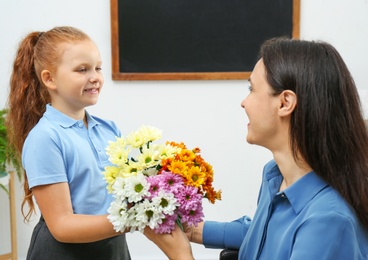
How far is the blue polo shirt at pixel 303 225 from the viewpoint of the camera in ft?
4.09

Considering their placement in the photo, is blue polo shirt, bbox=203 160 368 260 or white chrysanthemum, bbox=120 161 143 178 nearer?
blue polo shirt, bbox=203 160 368 260

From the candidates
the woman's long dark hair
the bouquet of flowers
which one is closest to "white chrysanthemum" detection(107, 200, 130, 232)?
the bouquet of flowers

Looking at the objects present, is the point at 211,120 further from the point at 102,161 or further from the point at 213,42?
the point at 102,161

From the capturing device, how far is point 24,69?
1747mm

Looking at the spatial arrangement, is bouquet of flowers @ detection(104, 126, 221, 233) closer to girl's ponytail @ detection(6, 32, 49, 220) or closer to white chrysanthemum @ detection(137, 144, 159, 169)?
white chrysanthemum @ detection(137, 144, 159, 169)

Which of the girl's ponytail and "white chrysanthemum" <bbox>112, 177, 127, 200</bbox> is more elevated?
the girl's ponytail

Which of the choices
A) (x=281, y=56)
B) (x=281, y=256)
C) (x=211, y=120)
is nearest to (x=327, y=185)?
(x=281, y=256)

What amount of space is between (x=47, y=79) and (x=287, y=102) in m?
0.78

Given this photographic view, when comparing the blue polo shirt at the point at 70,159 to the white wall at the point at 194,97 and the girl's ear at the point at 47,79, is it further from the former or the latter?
the white wall at the point at 194,97

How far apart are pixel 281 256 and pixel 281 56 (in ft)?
1.71

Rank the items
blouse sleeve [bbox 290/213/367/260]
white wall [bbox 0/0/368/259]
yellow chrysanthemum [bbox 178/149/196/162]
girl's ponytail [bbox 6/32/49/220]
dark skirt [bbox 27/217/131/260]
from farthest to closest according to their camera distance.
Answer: white wall [bbox 0/0/368/259], girl's ponytail [bbox 6/32/49/220], dark skirt [bbox 27/217/131/260], yellow chrysanthemum [bbox 178/149/196/162], blouse sleeve [bbox 290/213/367/260]

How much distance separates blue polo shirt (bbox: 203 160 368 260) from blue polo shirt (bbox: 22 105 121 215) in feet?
1.63

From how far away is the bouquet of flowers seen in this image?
139 centimetres

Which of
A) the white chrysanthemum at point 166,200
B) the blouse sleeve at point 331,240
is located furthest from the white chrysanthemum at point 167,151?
the blouse sleeve at point 331,240
